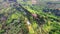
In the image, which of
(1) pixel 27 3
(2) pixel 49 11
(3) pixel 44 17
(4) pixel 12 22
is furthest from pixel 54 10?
(4) pixel 12 22

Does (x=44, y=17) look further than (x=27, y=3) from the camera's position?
No

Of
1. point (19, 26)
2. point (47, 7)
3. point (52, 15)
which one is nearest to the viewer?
point (19, 26)

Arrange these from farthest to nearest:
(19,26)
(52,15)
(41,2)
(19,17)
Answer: (41,2) → (52,15) → (19,17) → (19,26)

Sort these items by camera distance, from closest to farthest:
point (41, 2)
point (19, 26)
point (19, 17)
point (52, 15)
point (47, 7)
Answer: point (19, 26) < point (19, 17) < point (52, 15) < point (47, 7) < point (41, 2)

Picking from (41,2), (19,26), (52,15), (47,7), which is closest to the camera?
(19,26)

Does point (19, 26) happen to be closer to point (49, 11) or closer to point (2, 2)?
point (49, 11)

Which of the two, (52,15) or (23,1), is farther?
(23,1)

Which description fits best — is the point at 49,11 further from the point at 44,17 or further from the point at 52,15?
the point at 44,17

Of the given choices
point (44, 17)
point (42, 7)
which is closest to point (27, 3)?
point (42, 7)
